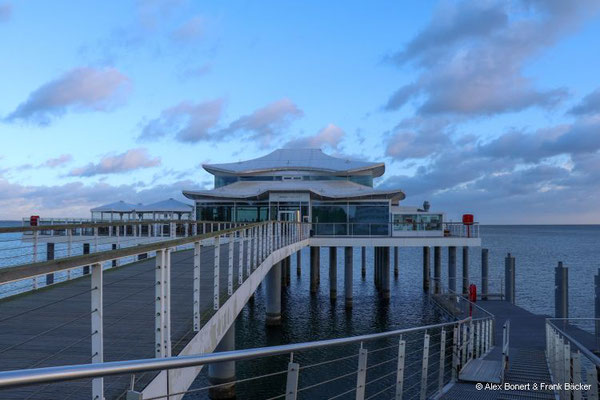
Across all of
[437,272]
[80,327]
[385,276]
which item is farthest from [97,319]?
[437,272]

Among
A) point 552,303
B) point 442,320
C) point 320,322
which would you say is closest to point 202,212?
point 320,322

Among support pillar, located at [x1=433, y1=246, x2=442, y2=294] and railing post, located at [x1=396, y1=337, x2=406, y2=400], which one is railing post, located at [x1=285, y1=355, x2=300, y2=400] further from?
support pillar, located at [x1=433, y1=246, x2=442, y2=294]

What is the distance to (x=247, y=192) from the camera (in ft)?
118

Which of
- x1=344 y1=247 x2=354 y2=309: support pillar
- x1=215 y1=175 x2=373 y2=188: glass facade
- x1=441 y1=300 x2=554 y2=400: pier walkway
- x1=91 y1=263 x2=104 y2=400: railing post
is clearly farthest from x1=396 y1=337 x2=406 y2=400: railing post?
x1=215 y1=175 x2=373 y2=188: glass facade

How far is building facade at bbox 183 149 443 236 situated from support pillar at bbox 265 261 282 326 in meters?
6.96

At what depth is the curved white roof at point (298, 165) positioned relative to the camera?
39.0 meters

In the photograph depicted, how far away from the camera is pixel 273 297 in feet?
74.4

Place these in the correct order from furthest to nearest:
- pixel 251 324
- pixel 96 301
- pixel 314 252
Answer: pixel 314 252 → pixel 251 324 → pixel 96 301

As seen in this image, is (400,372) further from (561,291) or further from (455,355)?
(561,291)

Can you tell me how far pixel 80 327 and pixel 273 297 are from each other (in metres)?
17.2

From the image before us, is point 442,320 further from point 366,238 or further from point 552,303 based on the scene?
point 552,303

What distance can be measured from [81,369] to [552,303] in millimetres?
34257

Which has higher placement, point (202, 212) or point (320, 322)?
point (202, 212)

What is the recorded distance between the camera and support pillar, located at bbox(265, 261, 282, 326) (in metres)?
22.0
